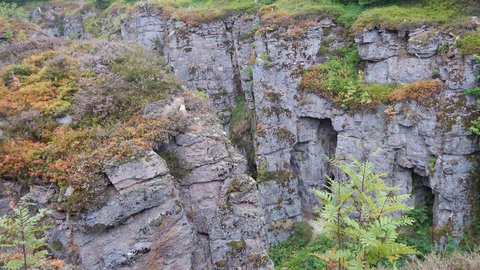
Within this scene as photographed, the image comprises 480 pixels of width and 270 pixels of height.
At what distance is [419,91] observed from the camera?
20.3m

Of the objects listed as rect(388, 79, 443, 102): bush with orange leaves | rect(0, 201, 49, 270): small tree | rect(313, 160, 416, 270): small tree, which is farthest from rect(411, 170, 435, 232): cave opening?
rect(0, 201, 49, 270): small tree

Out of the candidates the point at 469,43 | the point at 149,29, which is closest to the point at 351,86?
the point at 469,43

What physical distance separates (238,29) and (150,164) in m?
21.8

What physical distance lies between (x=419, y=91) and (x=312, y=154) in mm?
7995

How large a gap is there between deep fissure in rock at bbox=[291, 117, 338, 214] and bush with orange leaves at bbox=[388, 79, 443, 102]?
18.2 ft

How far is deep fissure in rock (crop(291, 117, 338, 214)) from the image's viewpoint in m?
25.5

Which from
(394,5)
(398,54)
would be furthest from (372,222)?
(394,5)

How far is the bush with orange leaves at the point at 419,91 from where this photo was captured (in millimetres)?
20047

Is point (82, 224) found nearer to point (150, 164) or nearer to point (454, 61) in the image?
point (150, 164)

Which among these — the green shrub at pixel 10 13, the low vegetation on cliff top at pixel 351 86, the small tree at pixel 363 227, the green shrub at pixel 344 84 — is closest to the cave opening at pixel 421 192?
the low vegetation on cliff top at pixel 351 86

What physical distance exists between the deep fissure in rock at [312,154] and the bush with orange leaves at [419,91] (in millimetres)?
5550

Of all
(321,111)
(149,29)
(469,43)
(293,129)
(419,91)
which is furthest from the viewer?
(149,29)

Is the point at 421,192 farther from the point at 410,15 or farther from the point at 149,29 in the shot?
the point at 149,29

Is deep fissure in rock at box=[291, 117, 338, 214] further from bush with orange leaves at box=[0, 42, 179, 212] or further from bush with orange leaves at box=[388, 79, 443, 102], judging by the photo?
bush with orange leaves at box=[0, 42, 179, 212]
